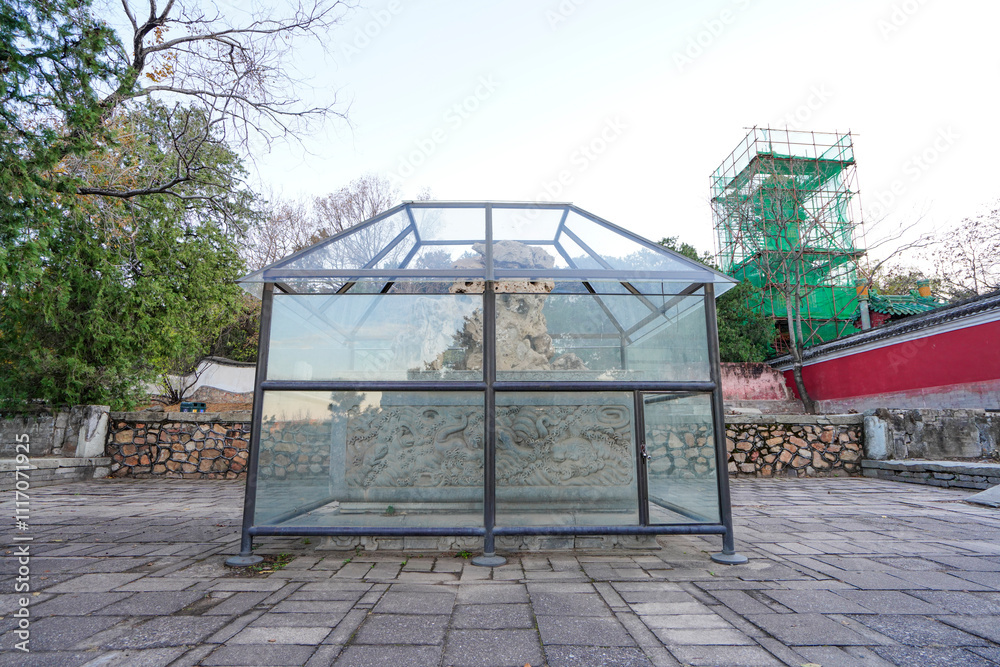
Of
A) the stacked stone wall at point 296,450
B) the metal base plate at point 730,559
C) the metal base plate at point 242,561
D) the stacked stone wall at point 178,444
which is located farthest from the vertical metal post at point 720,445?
the stacked stone wall at point 178,444

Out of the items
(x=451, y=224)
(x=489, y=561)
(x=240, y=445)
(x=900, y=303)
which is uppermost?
(x=900, y=303)

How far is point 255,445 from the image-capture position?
3.38 m

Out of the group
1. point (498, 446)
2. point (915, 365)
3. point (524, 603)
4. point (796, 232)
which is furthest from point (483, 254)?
point (796, 232)

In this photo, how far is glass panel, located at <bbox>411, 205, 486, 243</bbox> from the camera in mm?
4060

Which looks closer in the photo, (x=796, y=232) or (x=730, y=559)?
(x=730, y=559)

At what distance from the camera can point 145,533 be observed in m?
4.07

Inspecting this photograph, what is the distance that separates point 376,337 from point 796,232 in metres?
18.2

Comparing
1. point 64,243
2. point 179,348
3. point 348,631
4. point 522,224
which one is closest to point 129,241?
point 64,243

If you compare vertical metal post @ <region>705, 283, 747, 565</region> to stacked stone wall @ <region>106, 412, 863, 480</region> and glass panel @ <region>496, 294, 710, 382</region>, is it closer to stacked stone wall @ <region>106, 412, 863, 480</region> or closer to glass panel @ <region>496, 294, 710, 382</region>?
glass panel @ <region>496, 294, 710, 382</region>

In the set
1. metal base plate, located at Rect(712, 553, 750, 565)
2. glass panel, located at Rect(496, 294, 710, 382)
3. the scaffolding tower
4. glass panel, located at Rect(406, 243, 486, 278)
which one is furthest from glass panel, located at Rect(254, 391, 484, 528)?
the scaffolding tower

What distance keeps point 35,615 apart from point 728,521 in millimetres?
3806

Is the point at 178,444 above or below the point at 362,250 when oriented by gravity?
below

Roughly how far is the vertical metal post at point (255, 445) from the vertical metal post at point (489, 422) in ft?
4.80

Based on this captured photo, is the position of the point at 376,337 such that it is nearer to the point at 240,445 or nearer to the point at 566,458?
the point at 566,458
